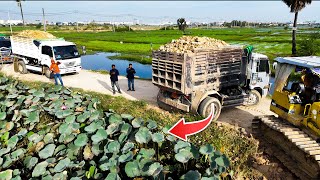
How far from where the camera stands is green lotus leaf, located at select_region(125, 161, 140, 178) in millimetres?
5211

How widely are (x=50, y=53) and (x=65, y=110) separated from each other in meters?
10.00

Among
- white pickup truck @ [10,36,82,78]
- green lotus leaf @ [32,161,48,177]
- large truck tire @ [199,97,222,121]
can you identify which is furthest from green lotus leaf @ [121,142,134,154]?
white pickup truck @ [10,36,82,78]

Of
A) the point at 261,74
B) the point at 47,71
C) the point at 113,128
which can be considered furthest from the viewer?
the point at 47,71

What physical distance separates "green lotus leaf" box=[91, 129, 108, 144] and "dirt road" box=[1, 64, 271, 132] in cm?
570

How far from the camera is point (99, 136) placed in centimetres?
621

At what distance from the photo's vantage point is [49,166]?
5.75m

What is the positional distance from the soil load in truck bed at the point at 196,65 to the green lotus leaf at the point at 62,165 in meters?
5.33

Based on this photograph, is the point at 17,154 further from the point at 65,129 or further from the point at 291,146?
the point at 291,146

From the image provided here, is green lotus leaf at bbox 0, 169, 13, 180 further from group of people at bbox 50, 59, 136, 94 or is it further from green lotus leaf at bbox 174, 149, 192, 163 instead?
group of people at bbox 50, 59, 136, 94

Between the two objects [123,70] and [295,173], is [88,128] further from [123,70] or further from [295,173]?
[123,70]

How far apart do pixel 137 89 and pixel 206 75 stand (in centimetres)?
601

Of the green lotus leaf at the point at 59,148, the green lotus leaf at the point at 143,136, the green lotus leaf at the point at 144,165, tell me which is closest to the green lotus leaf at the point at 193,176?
the green lotus leaf at the point at 144,165

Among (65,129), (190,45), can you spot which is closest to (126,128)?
(65,129)

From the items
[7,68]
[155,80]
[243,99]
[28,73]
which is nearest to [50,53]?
[28,73]
